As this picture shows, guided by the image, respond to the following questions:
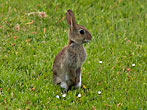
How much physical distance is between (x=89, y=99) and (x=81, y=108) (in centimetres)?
41

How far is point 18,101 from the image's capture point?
6.21 meters

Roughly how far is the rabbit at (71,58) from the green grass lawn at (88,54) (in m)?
0.21

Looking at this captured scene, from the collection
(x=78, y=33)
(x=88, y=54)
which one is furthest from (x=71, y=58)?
(x=88, y=54)

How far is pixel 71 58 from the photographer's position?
642 cm

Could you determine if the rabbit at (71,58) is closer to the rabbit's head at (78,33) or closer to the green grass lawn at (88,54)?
the rabbit's head at (78,33)

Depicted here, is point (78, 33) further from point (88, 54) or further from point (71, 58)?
point (88, 54)

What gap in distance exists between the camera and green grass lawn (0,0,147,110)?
→ 641cm

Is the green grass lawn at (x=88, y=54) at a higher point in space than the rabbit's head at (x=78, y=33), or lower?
lower

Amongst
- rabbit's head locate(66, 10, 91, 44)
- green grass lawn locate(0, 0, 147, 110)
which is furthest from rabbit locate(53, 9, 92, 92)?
green grass lawn locate(0, 0, 147, 110)

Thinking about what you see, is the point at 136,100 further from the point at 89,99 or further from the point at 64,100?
the point at 64,100

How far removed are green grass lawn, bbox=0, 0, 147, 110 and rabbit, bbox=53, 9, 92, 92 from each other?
21cm

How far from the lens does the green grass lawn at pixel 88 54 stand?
21.0 feet

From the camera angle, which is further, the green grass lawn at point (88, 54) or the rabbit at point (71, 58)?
the green grass lawn at point (88, 54)

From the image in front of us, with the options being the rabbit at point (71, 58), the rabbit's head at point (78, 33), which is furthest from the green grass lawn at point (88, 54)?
the rabbit's head at point (78, 33)
